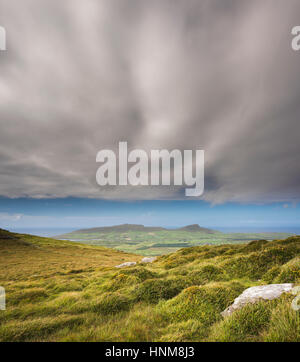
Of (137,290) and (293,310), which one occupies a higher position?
(293,310)

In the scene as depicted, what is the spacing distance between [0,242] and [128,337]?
306 feet

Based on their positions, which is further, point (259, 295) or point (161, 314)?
point (161, 314)

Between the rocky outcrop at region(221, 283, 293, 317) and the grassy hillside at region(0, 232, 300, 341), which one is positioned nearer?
the grassy hillside at region(0, 232, 300, 341)

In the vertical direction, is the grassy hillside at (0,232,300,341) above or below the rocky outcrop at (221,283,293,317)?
below

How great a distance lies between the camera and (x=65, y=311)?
8.11 metres

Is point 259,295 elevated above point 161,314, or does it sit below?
above

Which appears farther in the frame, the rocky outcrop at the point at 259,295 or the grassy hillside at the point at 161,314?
the rocky outcrop at the point at 259,295

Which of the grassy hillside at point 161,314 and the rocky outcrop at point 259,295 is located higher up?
the rocky outcrop at point 259,295
